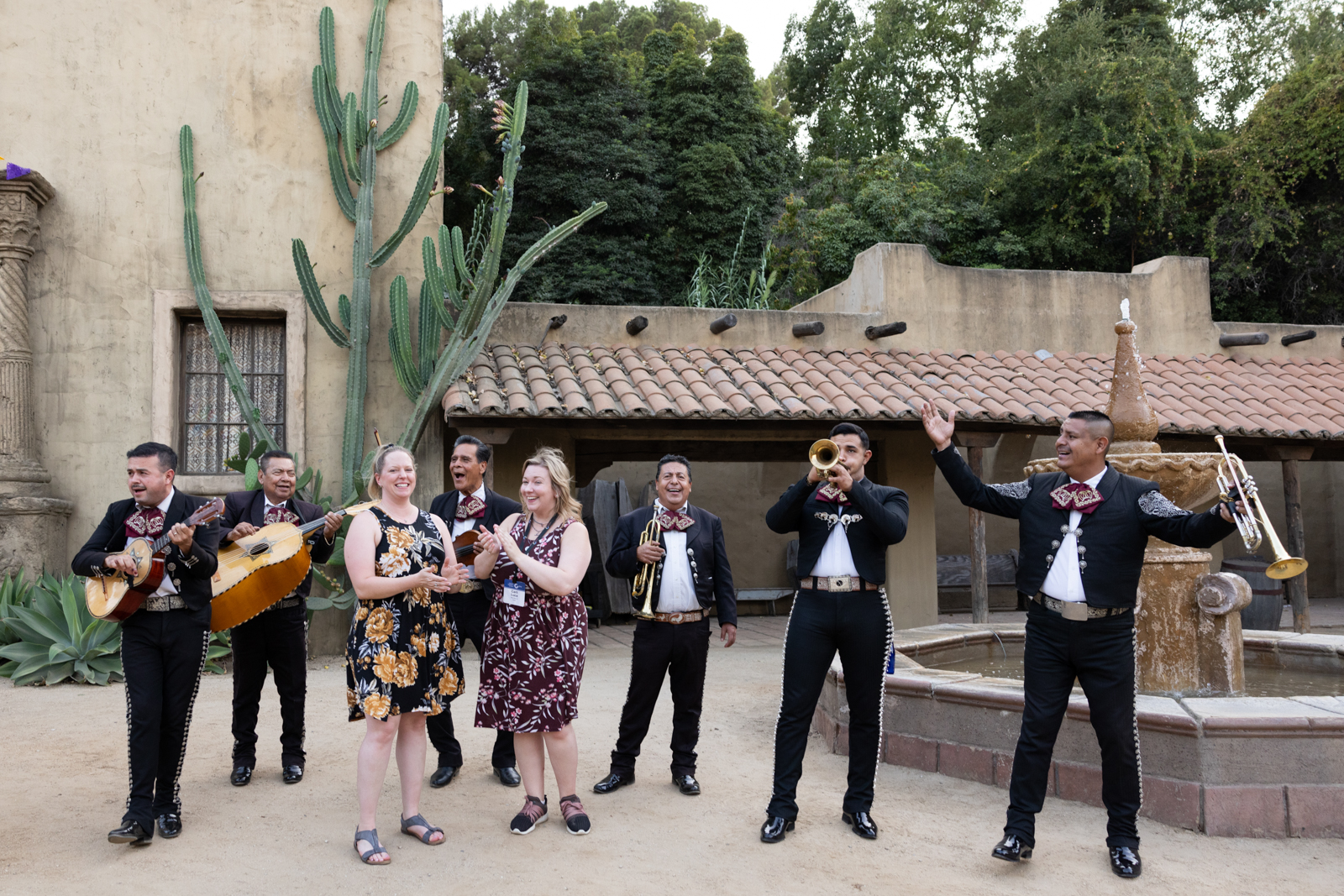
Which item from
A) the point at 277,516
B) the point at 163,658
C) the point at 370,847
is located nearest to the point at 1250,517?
the point at 370,847

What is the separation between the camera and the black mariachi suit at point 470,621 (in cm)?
529

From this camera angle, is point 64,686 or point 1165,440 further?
point 1165,440

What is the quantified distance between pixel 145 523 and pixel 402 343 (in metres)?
5.31

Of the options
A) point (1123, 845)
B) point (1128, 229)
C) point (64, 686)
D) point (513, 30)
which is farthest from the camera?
point (513, 30)

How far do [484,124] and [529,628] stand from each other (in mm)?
20901

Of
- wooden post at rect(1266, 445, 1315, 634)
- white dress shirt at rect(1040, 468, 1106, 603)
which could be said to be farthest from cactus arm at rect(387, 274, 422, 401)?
wooden post at rect(1266, 445, 1315, 634)

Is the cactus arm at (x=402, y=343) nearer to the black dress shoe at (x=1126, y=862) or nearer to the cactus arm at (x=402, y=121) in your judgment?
the cactus arm at (x=402, y=121)

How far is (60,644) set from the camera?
822 cm

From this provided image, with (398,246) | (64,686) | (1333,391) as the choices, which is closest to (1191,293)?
(1333,391)

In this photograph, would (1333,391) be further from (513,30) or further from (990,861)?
(513,30)

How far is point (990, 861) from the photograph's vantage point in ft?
13.8

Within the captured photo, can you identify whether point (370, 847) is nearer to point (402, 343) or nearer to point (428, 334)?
point (402, 343)

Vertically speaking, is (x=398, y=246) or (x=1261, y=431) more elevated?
(x=398, y=246)

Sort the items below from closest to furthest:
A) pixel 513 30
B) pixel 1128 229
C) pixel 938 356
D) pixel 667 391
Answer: pixel 667 391 → pixel 938 356 → pixel 1128 229 → pixel 513 30
